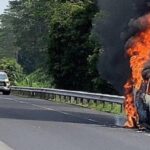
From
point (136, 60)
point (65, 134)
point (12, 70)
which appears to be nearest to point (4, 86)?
point (12, 70)

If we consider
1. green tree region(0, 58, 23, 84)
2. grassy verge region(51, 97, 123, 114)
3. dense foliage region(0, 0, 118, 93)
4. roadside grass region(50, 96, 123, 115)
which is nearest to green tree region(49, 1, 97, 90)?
dense foliage region(0, 0, 118, 93)

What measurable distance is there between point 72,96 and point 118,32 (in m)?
11.7

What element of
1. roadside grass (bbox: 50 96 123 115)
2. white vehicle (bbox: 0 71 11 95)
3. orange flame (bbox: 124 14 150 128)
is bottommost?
roadside grass (bbox: 50 96 123 115)

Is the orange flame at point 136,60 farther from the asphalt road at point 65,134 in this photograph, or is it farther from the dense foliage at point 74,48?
the dense foliage at point 74,48

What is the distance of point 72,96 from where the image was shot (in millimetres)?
34062

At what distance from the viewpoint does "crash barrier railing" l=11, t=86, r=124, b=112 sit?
27734 mm

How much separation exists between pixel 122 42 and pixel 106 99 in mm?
7170

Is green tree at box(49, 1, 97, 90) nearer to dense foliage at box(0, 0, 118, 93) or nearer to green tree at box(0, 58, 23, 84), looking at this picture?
dense foliage at box(0, 0, 118, 93)

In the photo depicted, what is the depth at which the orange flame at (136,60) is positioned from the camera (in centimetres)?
1795

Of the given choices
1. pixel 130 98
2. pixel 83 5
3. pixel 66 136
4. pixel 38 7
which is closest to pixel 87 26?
pixel 83 5

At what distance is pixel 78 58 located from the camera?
1702 inches

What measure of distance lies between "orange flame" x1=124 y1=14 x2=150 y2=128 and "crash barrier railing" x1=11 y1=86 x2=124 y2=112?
21.8 feet

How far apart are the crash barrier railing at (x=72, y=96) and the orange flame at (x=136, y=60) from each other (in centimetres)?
665

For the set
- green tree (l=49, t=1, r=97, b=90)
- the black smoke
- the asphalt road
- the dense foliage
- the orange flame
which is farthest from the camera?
green tree (l=49, t=1, r=97, b=90)
